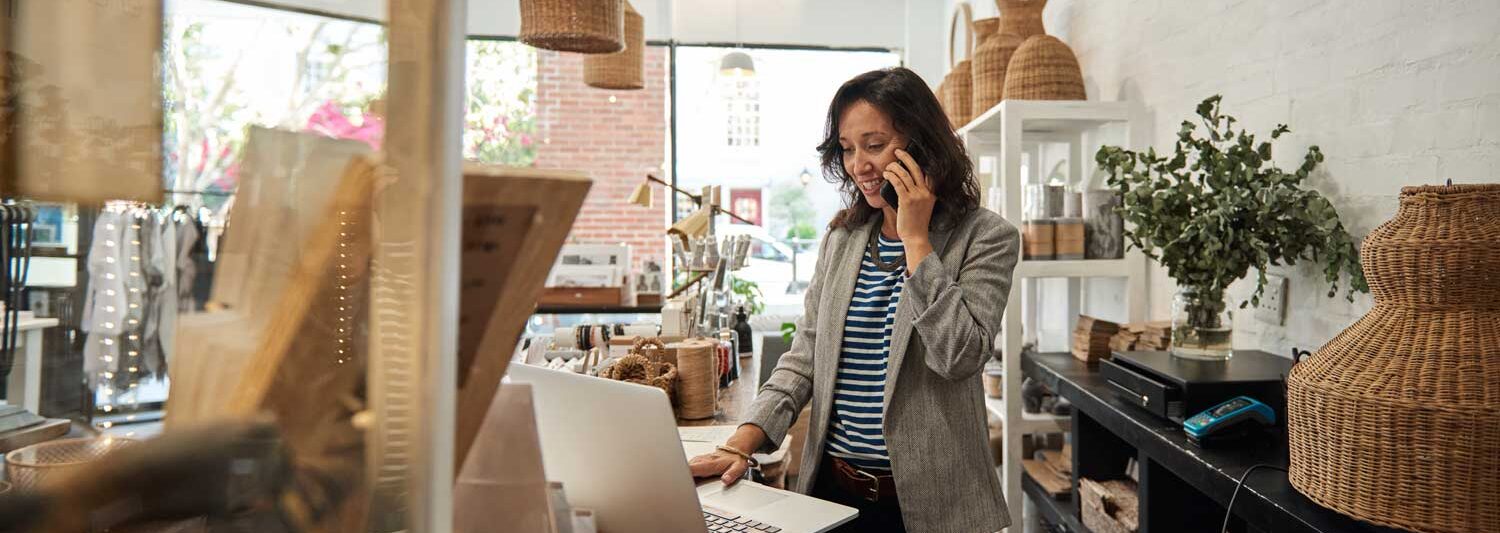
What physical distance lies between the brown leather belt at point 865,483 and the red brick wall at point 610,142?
4837 millimetres

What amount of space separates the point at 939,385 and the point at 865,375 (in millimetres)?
139

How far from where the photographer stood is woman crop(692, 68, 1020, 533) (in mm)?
1556

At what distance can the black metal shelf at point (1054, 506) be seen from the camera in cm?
257

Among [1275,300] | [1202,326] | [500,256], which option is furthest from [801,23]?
[500,256]

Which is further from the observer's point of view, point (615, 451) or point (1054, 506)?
point (1054, 506)

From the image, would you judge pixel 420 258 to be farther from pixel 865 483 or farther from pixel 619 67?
pixel 619 67

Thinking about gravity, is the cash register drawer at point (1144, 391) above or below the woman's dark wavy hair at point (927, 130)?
below

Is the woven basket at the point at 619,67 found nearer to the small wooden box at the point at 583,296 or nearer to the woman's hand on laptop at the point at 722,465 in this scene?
the small wooden box at the point at 583,296

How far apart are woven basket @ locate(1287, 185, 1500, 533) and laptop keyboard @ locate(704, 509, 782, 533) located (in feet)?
2.36

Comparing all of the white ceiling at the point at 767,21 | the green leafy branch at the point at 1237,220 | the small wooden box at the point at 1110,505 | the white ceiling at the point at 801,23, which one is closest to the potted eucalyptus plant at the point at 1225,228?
the green leafy branch at the point at 1237,220

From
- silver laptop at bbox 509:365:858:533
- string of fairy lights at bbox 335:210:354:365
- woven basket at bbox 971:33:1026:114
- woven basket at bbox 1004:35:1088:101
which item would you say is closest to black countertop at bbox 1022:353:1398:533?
silver laptop at bbox 509:365:858:533

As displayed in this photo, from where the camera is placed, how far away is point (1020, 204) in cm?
299

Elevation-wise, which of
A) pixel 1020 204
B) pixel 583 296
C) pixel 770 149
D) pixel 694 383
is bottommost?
pixel 694 383

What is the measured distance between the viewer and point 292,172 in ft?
0.89
